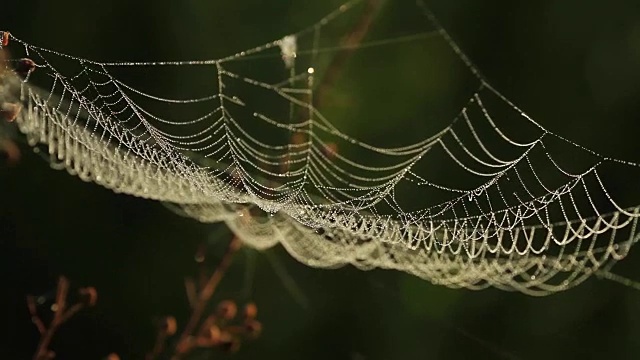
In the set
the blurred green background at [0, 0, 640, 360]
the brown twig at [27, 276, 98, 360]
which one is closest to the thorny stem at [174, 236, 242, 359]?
the blurred green background at [0, 0, 640, 360]

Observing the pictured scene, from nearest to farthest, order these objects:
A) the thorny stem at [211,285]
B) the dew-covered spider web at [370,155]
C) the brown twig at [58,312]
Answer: the brown twig at [58,312] → the dew-covered spider web at [370,155] → the thorny stem at [211,285]

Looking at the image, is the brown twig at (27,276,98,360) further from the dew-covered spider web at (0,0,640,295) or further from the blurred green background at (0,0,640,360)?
the blurred green background at (0,0,640,360)

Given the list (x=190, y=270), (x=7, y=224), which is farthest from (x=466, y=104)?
(x=7, y=224)

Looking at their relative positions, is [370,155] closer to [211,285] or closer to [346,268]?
[346,268]

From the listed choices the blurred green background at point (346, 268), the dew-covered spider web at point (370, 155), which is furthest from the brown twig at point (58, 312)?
the blurred green background at point (346, 268)

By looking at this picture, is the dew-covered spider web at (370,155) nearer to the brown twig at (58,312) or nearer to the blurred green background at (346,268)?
the blurred green background at (346,268)

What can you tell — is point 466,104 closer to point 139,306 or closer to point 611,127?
point 611,127

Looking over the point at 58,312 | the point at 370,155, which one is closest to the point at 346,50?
the point at 370,155
